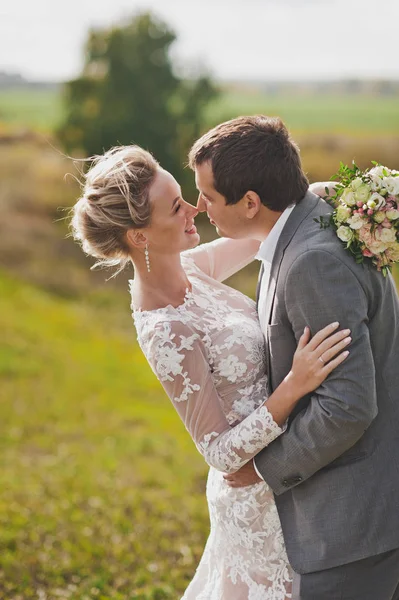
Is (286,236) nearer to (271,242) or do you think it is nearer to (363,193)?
(271,242)

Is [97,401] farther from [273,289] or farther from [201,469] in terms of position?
[273,289]

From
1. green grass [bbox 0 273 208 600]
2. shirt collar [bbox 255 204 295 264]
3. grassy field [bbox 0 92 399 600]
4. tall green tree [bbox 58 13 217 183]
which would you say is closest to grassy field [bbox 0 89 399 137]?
grassy field [bbox 0 92 399 600]

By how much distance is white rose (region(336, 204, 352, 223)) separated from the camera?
3084mm

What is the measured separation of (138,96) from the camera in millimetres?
28109

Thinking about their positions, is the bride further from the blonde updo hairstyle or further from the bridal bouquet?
the bridal bouquet

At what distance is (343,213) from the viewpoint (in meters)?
3.09

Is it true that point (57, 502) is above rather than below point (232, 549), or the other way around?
below

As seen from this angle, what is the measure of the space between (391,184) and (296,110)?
1070 inches

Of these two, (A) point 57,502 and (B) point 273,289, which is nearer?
(B) point 273,289

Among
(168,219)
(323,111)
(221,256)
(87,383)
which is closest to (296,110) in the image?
(323,111)

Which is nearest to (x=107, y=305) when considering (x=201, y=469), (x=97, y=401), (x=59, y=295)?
(x=59, y=295)

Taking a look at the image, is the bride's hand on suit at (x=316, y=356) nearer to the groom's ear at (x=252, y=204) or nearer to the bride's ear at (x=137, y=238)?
the groom's ear at (x=252, y=204)

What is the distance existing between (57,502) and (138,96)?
21800mm

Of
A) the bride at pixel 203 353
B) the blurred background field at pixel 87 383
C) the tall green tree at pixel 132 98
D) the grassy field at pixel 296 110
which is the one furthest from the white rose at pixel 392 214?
the tall green tree at pixel 132 98
